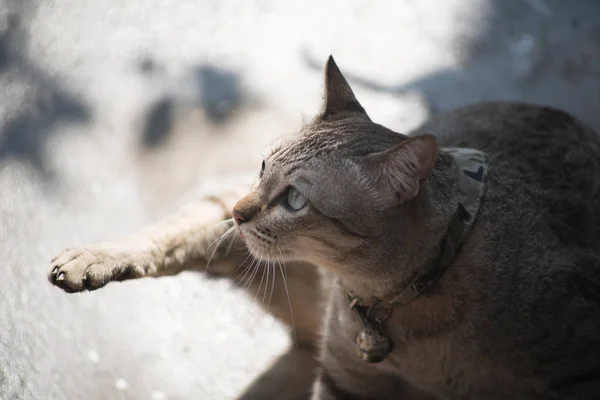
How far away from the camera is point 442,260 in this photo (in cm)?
194

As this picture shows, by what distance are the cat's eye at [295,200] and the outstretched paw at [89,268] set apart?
0.68 meters

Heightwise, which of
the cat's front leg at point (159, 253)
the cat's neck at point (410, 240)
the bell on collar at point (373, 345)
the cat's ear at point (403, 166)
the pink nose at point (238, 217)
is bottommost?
the cat's front leg at point (159, 253)

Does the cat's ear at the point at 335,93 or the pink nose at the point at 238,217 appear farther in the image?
the cat's ear at the point at 335,93

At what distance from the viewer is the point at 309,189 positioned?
1884 mm

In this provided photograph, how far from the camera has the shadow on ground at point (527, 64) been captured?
3.66 meters

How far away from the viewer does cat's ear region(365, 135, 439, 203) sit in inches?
66.6

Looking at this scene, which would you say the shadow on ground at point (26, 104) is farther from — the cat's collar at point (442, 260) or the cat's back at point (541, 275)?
the cat's back at point (541, 275)

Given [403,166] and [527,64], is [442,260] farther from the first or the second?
[527,64]

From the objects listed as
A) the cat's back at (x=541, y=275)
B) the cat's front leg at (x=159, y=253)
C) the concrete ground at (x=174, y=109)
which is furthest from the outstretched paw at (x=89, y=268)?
the cat's back at (x=541, y=275)

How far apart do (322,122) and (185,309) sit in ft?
3.60

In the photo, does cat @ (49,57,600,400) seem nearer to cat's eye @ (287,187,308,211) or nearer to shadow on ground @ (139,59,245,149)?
cat's eye @ (287,187,308,211)

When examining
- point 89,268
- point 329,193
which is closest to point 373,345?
point 329,193

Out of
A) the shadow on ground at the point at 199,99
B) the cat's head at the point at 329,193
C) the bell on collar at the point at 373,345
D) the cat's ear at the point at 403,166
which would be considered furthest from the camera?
the shadow on ground at the point at 199,99

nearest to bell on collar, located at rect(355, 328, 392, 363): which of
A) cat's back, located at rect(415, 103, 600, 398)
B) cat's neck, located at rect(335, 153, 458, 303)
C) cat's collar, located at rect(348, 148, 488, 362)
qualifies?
cat's collar, located at rect(348, 148, 488, 362)
